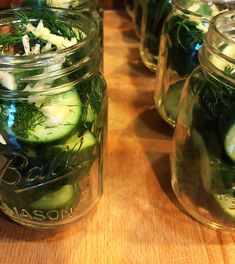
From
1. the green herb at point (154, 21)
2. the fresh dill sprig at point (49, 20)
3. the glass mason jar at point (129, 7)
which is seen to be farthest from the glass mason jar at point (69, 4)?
the glass mason jar at point (129, 7)

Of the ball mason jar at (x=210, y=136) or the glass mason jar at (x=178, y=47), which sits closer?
the ball mason jar at (x=210, y=136)

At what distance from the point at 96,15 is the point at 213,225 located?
1.20 feet

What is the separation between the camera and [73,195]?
1.58 feet

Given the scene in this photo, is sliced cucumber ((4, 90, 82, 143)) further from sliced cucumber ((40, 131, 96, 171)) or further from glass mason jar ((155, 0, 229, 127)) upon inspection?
glass mason jar ((155, 0, 229, 127))

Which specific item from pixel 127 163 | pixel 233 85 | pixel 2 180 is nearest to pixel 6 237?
pixel 2 180

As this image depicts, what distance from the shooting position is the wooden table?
47 cm

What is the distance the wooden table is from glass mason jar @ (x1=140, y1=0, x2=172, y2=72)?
8.7 inches

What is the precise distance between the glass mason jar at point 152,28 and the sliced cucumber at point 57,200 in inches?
17.3

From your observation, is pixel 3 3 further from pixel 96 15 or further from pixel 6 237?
pixel 6 237

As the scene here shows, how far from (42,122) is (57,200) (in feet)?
0.33

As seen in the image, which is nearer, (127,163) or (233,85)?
(233,85)

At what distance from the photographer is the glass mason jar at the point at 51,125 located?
0.40m

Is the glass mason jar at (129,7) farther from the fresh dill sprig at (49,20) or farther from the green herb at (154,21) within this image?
the fresh dill sprig at (49,20)

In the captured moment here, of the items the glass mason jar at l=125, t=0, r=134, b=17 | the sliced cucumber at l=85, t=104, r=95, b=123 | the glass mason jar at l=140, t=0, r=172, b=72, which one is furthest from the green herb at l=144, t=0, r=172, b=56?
the sliced cucumber at l=85, t=104, r=95, b=123
